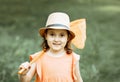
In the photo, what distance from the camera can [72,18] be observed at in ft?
27.3

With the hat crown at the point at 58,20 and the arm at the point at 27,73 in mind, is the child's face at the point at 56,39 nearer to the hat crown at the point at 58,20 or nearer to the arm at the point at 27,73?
the hat crown at the point at 58,20

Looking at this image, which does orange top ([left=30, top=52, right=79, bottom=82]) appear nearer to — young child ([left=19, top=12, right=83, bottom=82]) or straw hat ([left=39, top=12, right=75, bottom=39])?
young child ([left=19, top=12, right=83, bottom=82])

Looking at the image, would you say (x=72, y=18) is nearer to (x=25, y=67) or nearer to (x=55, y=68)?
(x=55, y=68)

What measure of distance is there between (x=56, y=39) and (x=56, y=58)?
0.48 feet

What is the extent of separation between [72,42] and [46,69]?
36 centimetres

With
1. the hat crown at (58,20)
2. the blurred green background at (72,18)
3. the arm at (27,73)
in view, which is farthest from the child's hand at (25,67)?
the blurred green background at (72,18)

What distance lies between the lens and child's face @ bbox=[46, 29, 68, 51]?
418 centimetres

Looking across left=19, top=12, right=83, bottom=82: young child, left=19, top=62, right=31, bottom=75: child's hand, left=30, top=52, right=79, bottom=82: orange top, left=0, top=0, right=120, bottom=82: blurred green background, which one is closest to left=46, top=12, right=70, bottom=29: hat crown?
left=19, top=12, right=83, bottom=82: young child

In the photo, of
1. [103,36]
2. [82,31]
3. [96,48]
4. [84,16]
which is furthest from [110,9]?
[82,31]

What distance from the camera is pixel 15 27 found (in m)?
7.83

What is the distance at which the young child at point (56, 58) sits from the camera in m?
4.15

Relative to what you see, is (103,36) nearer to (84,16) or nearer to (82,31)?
(84,16)

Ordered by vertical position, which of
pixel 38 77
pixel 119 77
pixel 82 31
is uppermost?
pixel 82 31

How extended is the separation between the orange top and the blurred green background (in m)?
1.78
